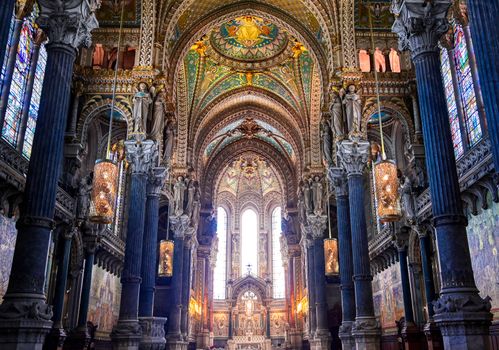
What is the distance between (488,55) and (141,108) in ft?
38.2

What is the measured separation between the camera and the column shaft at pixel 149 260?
1579cm

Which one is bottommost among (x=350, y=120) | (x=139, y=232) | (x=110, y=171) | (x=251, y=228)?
(x=139, y=232)

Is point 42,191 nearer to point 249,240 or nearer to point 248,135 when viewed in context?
point 248,135

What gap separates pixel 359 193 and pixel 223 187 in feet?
93.9

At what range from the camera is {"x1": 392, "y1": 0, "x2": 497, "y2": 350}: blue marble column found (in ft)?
24.7

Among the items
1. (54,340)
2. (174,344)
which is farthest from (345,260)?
(174,344)

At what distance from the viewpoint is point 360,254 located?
48.4ft

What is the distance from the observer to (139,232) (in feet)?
49.0

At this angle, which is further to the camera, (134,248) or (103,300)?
(103,300)

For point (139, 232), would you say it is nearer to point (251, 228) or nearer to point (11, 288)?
point (11, 288)

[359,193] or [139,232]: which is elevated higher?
[359,193]

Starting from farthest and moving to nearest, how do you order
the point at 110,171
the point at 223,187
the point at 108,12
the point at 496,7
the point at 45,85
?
1. the point at 223,187
2. the point at 108,12
3. the point at 110,171
4. the point at 45,85
5. the point at 496,7

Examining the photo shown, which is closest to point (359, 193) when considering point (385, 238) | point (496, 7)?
point (385, 238)

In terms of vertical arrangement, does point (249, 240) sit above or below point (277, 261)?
above
